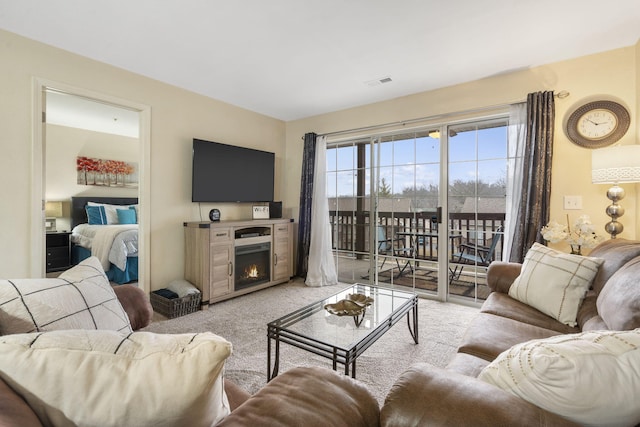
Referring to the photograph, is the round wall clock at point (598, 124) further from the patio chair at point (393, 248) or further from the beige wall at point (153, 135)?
the beige wall at point (153, 135)

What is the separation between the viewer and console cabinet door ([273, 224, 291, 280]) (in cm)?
417

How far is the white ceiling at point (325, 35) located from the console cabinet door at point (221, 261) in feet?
5.62

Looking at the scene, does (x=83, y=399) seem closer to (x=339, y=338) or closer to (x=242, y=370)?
(x=339, y=338)

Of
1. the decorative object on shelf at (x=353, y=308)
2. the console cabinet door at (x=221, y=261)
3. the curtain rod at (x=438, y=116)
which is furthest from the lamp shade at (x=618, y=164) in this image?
the console cabinet door at (x=221, y=261)

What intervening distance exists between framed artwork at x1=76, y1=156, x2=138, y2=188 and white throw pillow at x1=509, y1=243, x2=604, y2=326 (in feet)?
21.5

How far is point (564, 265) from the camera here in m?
1.93

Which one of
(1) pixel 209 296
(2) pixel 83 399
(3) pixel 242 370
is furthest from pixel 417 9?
(1) pixel 209 296

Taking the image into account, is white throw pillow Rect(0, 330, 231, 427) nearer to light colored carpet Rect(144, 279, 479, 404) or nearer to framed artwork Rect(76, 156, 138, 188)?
light colored carpet Rect(144, 279, 479, 404)

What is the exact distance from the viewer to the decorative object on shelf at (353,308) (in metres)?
2.00

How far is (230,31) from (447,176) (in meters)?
2.66

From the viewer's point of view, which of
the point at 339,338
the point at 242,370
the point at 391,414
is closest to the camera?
the point at 391,414

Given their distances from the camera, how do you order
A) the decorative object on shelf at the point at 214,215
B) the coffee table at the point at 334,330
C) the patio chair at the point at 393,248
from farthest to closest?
the patio chair at the point at 393,248 < the decorative object on shelf at the point at 214,215 < the coffee table at the point at 334,330

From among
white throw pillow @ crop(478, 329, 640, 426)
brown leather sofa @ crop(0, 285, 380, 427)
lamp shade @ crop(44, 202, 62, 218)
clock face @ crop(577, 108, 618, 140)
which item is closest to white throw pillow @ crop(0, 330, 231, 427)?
brown leather sofa @ crop(0, 285, 380, 427)

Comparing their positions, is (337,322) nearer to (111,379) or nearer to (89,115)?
(111,379)
